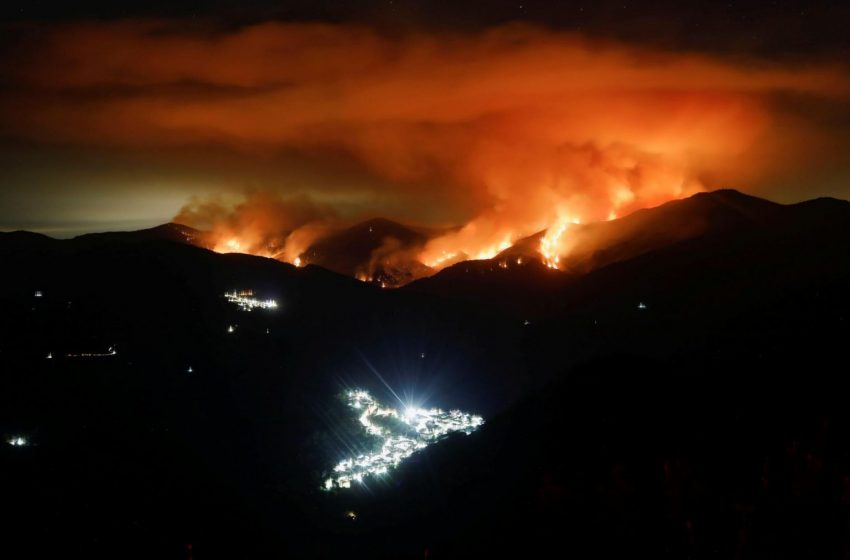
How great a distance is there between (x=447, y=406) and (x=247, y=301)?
47.6 m

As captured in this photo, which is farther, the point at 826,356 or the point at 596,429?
the point at 596,429

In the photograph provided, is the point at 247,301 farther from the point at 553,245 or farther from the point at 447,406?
the point at 553,245

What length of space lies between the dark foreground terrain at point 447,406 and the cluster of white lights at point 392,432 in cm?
266

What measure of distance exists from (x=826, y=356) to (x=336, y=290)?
396ft

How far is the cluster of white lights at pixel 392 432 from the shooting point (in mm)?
65250

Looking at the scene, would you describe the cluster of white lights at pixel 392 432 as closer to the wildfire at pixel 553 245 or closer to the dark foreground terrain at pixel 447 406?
the dark foreground terrain at pixel 447 406

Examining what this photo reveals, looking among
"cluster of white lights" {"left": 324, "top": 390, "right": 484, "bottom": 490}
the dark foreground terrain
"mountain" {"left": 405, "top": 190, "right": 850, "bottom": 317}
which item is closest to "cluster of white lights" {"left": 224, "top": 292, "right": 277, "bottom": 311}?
the dark foreground terrain

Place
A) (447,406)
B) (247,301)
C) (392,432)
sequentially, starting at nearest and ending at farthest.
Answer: (392,432) → (447,406) → (247,301)

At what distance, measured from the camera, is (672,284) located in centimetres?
11150

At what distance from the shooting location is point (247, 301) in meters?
124

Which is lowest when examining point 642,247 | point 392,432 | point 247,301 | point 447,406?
point 392,432

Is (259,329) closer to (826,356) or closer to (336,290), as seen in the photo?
(336,290)

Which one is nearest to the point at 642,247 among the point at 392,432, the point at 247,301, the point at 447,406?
the point at 447,406

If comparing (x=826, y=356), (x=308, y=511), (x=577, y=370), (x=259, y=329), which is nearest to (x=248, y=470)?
(x=308, y=511)
